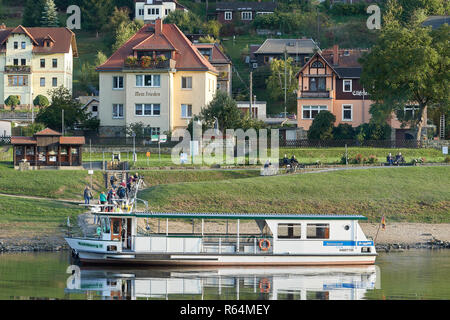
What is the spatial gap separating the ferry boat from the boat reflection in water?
0.61m

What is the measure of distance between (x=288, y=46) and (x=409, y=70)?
51676 millimetres

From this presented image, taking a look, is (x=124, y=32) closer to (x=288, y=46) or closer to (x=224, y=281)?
(x=288, y=46)

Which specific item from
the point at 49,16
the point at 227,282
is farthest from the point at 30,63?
the point at 227,282

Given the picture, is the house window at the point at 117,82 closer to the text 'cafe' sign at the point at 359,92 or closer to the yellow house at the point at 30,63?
the yellow house at the point at 30,63

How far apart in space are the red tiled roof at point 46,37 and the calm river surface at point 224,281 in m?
71.3

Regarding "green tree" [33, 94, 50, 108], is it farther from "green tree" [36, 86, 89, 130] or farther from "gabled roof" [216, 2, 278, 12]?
"gabled roof" [216, 2, 278, 12]

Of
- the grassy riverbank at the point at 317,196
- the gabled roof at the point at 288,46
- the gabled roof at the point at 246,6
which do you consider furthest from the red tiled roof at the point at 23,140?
the gabled roof at the point at 246,6

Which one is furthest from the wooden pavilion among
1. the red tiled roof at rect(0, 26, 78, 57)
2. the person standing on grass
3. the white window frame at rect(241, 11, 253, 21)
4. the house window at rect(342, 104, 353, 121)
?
the white window frame at rect(241, 11, 253, 21)

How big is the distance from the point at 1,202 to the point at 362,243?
24.0m

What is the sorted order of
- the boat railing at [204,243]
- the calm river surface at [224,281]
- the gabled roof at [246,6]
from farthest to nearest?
1. the gabled roof at [246,6]
2. the boat railing at [204,243]
3. the calm river surface at [224,281]

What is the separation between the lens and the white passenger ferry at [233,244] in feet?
154

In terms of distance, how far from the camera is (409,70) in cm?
8512

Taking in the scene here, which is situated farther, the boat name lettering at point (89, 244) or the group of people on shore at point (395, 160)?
the group of people on shore at point (395, 160)
